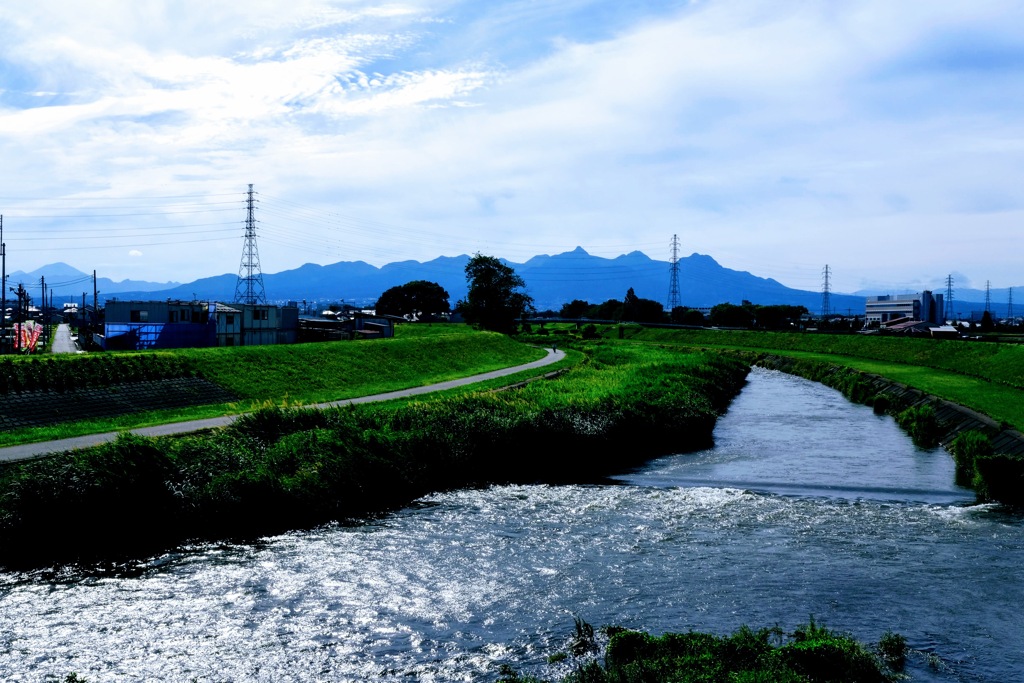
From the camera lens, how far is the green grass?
45.5 m

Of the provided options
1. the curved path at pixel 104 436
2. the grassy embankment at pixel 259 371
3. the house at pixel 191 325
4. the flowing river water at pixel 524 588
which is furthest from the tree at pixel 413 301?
the flowing river water at pixel 524 588

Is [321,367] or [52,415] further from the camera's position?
[321,367]

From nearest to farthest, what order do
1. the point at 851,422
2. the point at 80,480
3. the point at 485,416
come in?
the point at 80,480 → the point at 485,416 → the point at 851,422

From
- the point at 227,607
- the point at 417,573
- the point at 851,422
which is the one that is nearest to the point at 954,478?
the point at 851,422

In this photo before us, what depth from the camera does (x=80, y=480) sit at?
22.3m

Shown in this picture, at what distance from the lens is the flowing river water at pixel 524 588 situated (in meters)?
15.7

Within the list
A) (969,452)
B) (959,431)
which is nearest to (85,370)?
(969,452)

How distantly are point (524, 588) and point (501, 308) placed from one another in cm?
11342

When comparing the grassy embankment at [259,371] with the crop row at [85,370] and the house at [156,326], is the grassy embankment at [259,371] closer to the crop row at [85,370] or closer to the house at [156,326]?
the crop row at [85,370]

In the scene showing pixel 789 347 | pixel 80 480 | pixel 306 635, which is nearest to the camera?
pixel 306 635

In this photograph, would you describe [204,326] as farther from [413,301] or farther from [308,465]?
[413,301]

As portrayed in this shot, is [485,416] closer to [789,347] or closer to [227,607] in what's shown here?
[227,607]

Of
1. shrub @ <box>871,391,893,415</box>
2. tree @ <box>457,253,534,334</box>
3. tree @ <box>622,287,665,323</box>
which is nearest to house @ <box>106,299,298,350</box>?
tree @ <box>457,253,534,334</box>

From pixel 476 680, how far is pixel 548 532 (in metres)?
9.55
